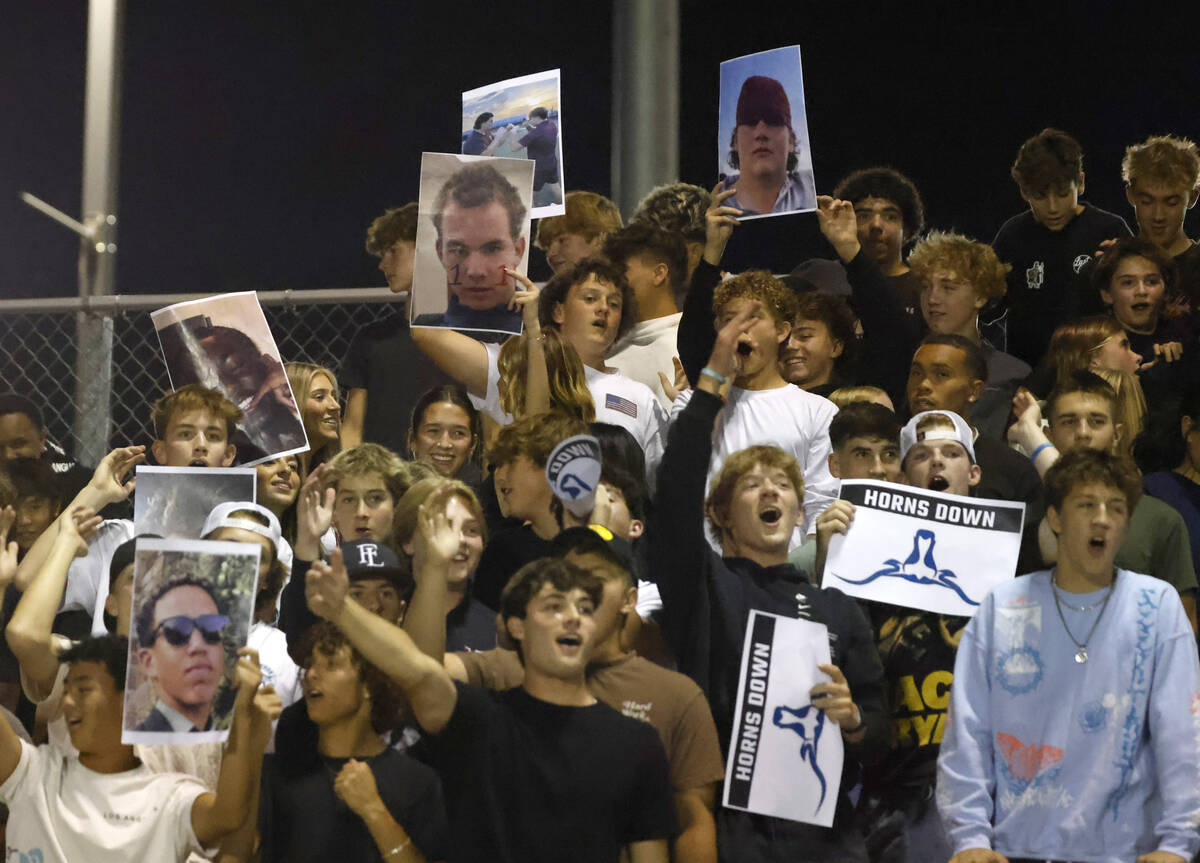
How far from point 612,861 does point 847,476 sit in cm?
142

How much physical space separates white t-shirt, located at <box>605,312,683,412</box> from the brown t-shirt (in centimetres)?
149

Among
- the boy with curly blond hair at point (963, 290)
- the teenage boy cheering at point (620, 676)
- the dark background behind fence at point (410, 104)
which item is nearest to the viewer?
the teenage boy cheering at point (620, 676)

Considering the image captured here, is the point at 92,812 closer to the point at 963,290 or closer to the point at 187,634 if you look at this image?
the point at 187,634

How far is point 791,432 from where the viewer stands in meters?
5.33

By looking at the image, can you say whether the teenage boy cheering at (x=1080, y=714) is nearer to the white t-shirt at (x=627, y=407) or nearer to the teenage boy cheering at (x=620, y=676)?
the teenage boy cheering at (x=620, y=676)

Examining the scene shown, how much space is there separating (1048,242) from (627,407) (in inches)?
67.0

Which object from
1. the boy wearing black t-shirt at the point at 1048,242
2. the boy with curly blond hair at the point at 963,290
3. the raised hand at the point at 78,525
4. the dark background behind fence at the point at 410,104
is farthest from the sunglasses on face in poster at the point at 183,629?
the dark background behind fence at the point at 410,104

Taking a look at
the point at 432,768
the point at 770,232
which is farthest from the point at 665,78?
the point at 770,232

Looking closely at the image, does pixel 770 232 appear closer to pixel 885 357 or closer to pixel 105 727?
pixel 885 357

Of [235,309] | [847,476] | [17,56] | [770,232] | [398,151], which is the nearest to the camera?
[847,476]

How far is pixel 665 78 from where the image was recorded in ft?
20.6

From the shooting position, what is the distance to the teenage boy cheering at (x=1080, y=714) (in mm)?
4281

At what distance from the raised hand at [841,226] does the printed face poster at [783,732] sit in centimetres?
163

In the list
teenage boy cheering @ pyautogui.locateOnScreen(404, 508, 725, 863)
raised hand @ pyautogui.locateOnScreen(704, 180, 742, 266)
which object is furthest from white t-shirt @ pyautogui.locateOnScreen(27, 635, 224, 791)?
raised hand @ pyautogui.locateOnScreen(704, 180, 742, 266)
